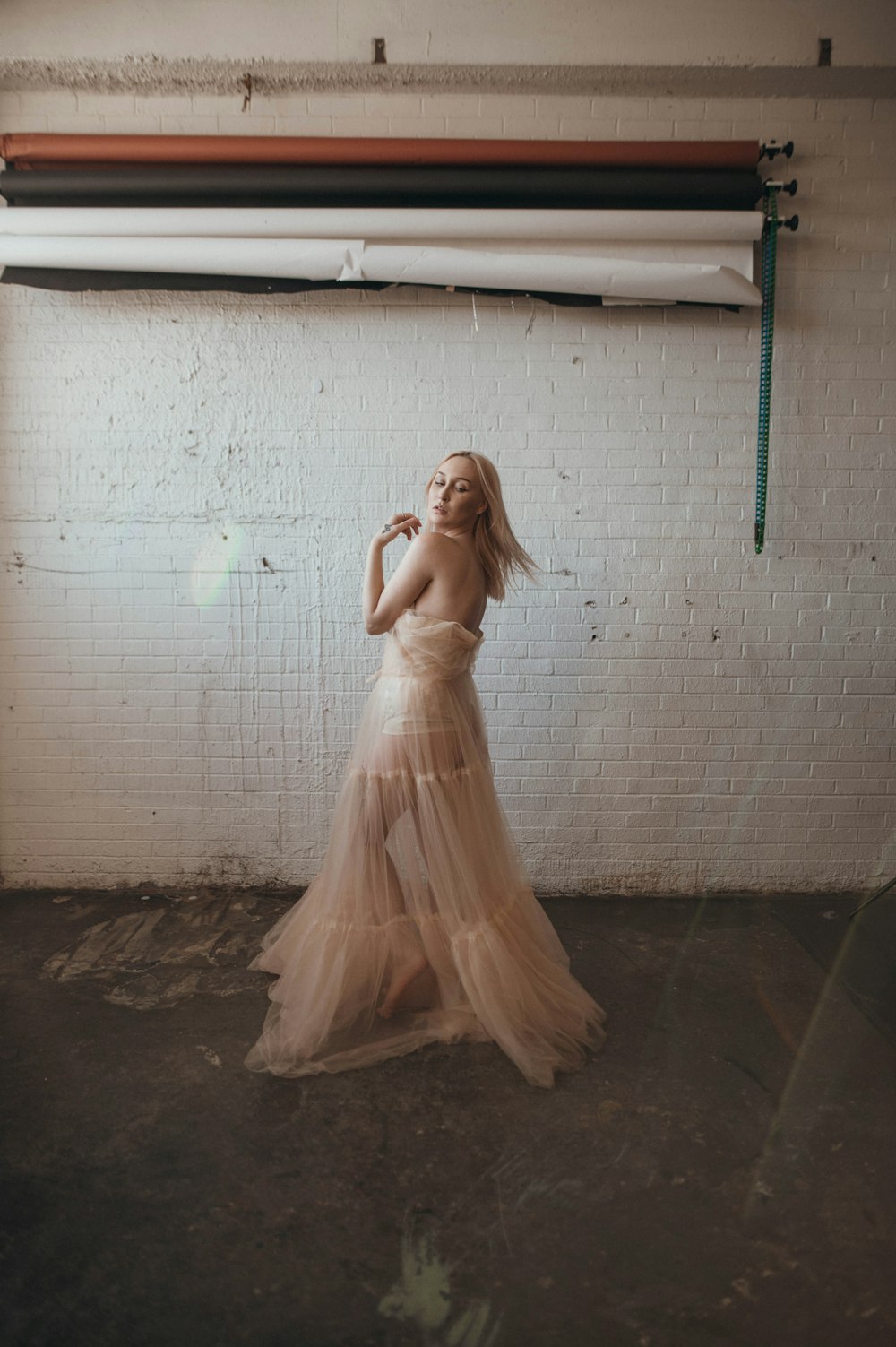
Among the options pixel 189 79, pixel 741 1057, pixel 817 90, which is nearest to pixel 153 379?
pixel 189 79

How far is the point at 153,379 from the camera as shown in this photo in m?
4.05

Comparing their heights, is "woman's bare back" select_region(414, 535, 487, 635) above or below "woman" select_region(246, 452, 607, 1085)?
above

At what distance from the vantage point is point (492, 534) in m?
3.08

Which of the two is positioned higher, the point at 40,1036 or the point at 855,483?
the point at 855,483

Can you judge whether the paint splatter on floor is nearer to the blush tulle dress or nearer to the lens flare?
the blush tulle dress

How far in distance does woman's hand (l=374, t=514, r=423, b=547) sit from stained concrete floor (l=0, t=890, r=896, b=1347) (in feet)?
5.58

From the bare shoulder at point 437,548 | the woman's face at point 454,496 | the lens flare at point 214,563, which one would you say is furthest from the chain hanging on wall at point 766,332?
the lens flare at point 214,563

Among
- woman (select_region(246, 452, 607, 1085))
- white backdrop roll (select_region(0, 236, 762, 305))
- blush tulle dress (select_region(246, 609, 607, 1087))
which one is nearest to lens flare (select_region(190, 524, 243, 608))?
white backdrop roll (select_region(0, 236, 762, 305))

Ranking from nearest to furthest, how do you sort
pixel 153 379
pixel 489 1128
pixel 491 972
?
pixel 489 1128 < pixel 491 972 < pixel 153 379

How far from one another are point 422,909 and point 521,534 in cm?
183

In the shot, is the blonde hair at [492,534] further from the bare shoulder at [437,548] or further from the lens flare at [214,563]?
the lens flare at [214,563]

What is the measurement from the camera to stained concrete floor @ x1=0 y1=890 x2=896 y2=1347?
1.89 meters

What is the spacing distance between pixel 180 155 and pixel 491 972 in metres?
3.49

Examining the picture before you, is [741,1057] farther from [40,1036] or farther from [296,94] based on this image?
[296,94]
